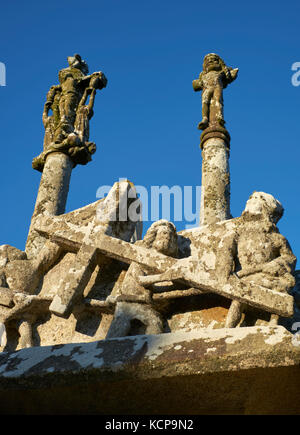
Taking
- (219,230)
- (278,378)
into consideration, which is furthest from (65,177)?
(278,378)

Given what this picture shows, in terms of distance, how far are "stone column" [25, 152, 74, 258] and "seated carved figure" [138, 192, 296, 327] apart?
3681 millimetres

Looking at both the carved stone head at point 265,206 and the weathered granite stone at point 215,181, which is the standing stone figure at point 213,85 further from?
the carved stone head at point 265,206

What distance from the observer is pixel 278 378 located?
2934 mm

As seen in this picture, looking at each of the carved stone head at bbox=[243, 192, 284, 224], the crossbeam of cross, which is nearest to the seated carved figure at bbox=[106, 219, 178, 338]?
the crossbeam of cross

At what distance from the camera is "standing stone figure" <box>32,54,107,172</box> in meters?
8.96

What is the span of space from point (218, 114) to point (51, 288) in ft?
18.1

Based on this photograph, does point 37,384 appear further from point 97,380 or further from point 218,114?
point 218,114

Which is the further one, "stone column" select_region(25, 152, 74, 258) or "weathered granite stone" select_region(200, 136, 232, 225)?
"stone column" select_region(25, 152, 74, 258)

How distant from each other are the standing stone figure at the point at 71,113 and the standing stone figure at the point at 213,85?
2.05 meters

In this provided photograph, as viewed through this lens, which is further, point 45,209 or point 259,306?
point 45,209

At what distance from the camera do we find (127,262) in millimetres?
4516

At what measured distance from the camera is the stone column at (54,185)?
794 centimetres

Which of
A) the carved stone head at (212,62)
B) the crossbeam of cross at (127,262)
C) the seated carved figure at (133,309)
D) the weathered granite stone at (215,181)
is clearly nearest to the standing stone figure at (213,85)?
the carved stone head at (212,62)

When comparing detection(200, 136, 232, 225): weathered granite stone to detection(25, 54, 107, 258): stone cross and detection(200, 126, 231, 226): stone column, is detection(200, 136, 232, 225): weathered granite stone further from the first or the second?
detection(25, 54, 107, 258): stone cross
